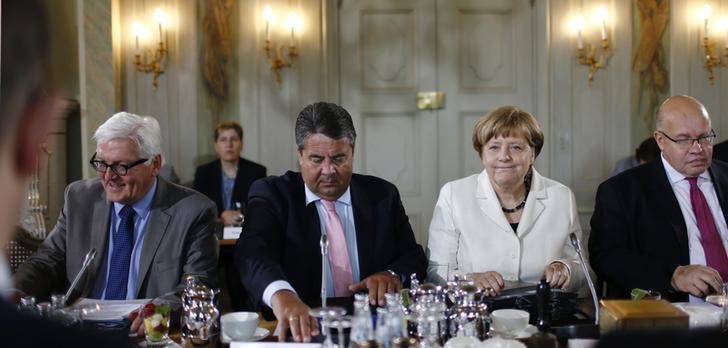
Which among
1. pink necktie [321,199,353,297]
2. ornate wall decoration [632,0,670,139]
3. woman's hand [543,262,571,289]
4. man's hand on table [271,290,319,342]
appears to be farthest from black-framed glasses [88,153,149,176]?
ornate wall decoration [632,0,670,139]

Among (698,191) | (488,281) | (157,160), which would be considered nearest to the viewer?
(488,281)

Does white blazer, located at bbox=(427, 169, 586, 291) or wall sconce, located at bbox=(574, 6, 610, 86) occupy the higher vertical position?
wall sconce, located at bbox=(574, 6, 610, 86)

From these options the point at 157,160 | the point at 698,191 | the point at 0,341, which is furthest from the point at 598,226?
the point at 0,341

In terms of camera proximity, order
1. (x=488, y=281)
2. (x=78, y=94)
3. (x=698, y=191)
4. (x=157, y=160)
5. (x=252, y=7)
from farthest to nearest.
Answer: (x=252, y=7)
(x=78, y=94)
(x=698, y=191)
(x=157, y=160)
(x=488, y=281)

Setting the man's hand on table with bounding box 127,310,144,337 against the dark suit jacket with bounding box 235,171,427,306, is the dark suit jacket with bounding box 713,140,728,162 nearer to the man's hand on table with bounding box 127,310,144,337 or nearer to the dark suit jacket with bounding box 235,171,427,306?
the dark suit jacket with bounding box 235,171,427,306

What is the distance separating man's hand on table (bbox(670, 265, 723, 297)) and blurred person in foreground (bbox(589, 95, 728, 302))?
0.26 metres

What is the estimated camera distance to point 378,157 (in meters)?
6.85

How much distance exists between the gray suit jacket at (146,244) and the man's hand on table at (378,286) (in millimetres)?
639

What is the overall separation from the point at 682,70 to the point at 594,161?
3.60 ft

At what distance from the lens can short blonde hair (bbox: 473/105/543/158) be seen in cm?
303

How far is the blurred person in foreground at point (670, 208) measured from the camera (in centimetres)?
315

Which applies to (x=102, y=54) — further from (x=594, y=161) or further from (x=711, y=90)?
(x=711, y=90)

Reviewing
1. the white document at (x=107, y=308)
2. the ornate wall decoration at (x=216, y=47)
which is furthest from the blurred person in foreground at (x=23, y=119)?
the ornate wall decoration at (x=216, y=47)

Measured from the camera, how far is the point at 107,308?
243cm
